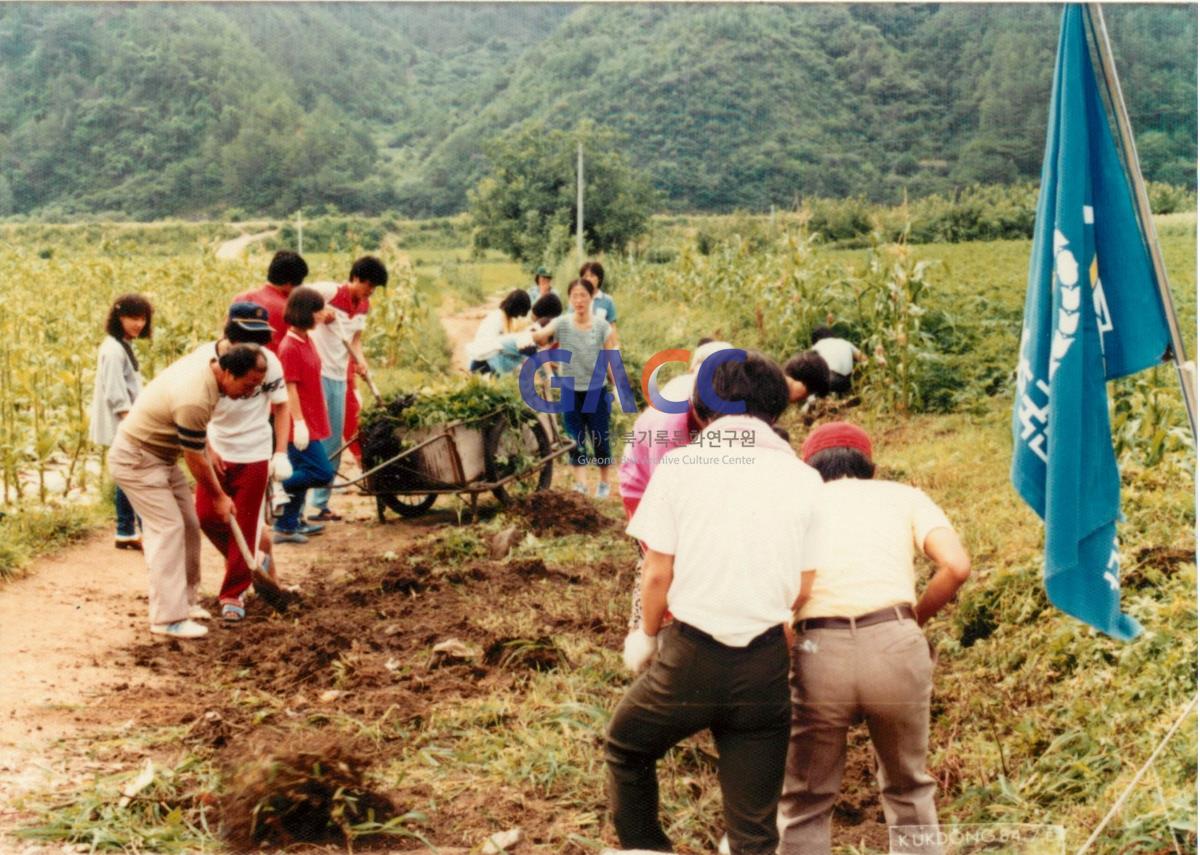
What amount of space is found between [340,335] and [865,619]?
16.2 feet

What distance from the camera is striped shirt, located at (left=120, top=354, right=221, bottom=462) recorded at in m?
4.98

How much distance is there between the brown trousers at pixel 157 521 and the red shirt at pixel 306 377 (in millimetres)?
1125

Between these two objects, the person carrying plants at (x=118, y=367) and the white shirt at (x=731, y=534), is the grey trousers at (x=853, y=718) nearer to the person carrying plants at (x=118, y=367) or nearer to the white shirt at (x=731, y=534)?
the white shirt at (x=731, y=534)

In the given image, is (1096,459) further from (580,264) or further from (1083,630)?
(580,264)

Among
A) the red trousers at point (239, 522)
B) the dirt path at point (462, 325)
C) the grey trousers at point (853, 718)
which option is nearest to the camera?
the grey trousers at point (853, 718)

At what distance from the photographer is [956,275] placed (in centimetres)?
1109

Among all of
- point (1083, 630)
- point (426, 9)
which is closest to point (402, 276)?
point (426, 9)

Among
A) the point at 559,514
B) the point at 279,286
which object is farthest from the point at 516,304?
the point at 279,286

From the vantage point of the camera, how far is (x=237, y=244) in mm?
10414

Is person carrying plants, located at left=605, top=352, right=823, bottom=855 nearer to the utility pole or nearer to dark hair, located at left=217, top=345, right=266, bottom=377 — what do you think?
dark hair, located at left=217, top=345, right=266, bottom=377

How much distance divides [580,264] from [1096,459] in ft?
15.6

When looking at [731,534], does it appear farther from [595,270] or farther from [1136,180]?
[595,270]

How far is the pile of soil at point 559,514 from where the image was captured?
7.00 metres

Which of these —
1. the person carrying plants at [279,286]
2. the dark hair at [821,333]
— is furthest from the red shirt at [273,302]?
the dark hair at [821,333]
